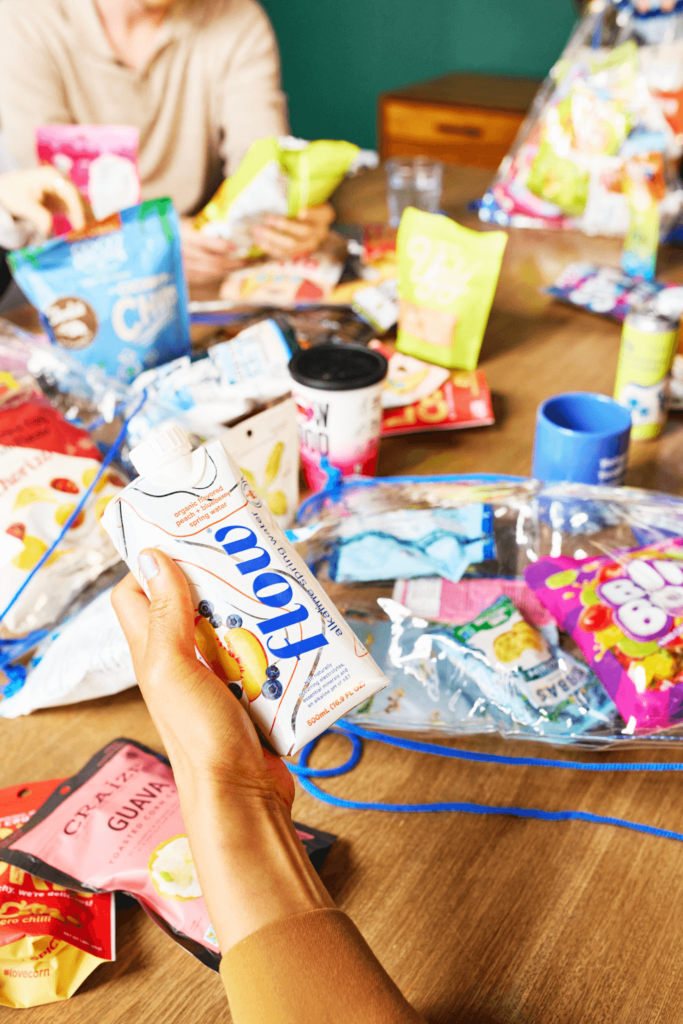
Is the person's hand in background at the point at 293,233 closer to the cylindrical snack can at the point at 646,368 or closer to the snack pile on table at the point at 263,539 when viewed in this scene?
the snack pile on table at the point at 263,539

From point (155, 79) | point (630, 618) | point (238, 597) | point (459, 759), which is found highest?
point (155, 79)

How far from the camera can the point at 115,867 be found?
543 millimetres

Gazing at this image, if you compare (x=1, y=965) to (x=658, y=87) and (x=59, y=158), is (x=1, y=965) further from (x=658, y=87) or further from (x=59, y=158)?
(x=658, y=87)

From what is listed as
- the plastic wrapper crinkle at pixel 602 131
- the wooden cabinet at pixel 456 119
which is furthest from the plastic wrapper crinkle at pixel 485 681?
the wooden cabinet at pixel 456 119

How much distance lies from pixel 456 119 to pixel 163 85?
4.12 feet

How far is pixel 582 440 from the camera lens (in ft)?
2.64

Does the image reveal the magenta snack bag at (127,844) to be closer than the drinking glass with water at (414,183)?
Yes

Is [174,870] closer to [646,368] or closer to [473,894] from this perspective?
[473,894]

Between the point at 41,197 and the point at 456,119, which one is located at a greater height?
the point at 41,197

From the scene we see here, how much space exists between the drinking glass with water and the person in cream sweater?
42 cm

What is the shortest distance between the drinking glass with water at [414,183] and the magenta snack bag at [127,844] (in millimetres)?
1293

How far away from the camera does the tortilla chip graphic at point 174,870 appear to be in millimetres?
528

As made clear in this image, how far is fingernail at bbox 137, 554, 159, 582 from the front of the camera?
1.60ft

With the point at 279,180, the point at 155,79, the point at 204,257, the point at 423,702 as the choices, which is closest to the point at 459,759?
the point at 423,702
